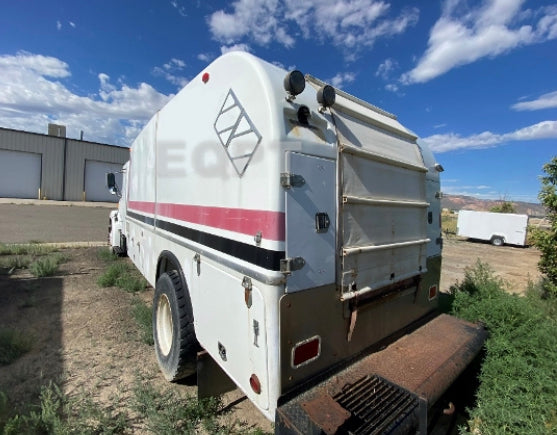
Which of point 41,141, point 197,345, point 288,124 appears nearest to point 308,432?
point 197,345

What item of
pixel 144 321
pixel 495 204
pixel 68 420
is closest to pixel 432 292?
pixel 68 420

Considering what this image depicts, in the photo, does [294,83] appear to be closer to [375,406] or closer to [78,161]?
[375,406]

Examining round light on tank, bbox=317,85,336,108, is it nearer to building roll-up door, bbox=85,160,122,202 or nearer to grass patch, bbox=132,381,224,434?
grass patch, bbox=132,381,224,434

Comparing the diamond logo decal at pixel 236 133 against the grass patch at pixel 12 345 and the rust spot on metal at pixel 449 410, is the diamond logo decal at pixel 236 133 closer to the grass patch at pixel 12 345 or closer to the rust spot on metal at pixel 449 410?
the rust spot on metal at pixel 449 410

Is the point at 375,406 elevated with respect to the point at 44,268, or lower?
elevated

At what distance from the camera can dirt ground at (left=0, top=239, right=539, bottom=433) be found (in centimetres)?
302

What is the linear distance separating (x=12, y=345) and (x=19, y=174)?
3495cm

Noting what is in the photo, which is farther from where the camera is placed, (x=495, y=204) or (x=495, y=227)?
(x=495, y=204)

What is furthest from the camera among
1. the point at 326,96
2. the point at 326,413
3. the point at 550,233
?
the point at 550,233

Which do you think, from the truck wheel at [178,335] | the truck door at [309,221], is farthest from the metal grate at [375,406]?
the truck wheel at [178,335]

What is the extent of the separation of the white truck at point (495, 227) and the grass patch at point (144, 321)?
2314cm

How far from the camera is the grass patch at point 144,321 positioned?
4.07 m

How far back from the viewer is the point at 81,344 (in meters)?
3.90

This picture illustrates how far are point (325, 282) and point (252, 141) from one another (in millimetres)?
1069
